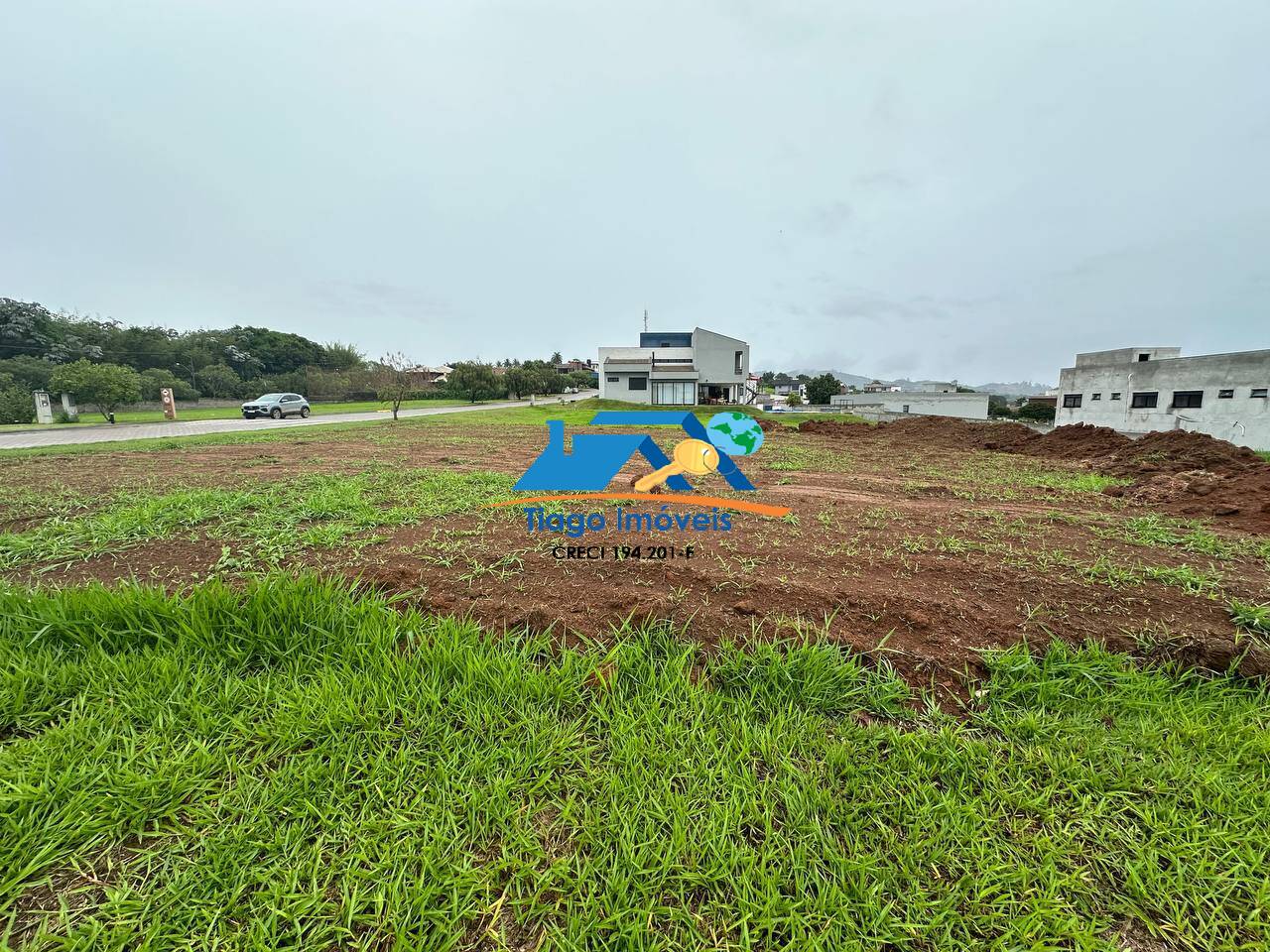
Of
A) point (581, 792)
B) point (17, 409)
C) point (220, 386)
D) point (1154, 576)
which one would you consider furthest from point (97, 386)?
point (1154, 576)

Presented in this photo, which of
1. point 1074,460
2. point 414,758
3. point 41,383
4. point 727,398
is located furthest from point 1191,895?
point 41,383

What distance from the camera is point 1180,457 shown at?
9031mm

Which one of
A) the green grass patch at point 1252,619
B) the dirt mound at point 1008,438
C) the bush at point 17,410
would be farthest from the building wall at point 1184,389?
the bush at point 17,410

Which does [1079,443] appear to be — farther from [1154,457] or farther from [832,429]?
[832,429]

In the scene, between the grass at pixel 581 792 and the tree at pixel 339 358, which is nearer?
the grass at pixel 581 792

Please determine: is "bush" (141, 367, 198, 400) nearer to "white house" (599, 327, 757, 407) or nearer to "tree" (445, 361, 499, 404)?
"tree" (445, 361, 499, 404)

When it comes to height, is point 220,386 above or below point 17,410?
above

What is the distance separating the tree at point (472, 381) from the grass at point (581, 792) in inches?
1646

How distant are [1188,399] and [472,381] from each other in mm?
43673

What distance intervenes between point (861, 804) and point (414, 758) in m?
1.61

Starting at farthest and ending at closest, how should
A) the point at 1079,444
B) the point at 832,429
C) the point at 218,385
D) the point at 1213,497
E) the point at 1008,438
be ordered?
the point at 218,385, the point at 832,429, the point at 1008,438, the point at 1079,444, the point at 1213,497

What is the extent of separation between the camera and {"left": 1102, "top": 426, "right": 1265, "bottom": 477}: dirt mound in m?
7.98

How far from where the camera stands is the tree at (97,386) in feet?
62.2

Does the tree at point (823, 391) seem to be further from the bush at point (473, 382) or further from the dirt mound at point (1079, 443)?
the dirt mound at point (1079, 443)
